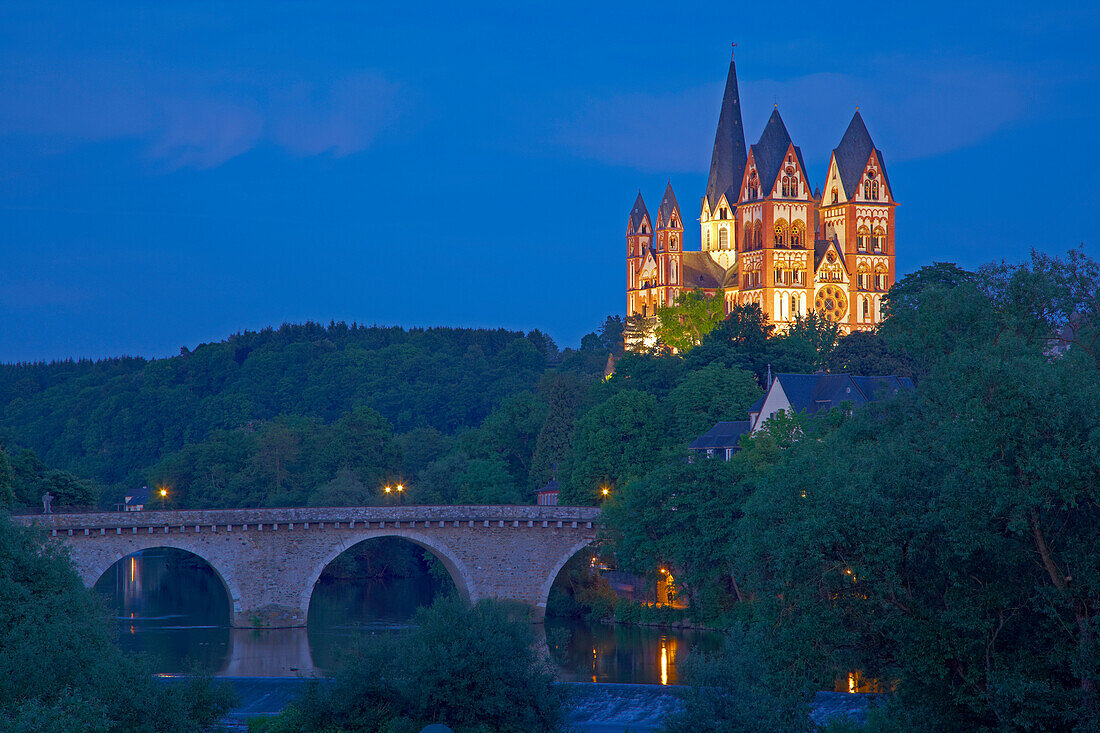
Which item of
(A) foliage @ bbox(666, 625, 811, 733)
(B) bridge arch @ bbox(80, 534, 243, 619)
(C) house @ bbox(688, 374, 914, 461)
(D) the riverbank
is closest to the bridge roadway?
(B) bridge arch @ bbox(80, 534, 243, 619)

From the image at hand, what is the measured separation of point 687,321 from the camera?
98.6 metres

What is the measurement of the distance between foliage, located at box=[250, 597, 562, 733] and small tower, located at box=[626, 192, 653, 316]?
81533 mm

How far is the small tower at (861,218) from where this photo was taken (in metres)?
106

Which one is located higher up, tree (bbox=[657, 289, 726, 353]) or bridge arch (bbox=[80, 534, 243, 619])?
tree (bbox=[657, 289, 726, 353])

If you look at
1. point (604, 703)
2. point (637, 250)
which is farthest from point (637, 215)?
point (604, 703)

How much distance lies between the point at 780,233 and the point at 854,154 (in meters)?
8.55

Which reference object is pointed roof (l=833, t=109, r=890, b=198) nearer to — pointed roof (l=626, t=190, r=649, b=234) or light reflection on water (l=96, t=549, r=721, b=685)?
pointed roof (l=626, t=190, r=649, b=234)

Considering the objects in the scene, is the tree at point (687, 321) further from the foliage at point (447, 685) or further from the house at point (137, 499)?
the foliage at point (447, 685)

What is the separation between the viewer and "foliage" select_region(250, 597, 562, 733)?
2938 cm

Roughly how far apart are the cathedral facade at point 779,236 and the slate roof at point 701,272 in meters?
0.08

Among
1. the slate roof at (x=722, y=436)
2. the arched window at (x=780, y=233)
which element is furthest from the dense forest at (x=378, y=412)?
the arched window at (x=780, y=233)

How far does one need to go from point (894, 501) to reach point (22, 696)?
48.6ft

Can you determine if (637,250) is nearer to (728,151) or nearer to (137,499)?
(728,151)

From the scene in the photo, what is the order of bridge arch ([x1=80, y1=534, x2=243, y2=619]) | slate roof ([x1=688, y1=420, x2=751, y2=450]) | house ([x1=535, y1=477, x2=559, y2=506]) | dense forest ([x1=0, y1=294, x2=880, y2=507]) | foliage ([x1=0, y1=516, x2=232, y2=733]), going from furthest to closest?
house ([x1=535, y1=477, x2=559, y2=506]) → dense forest ([x1=0, y1=294, x2=880, y2=507]) → slate roof ([x1=688, y1=420, x2=751, y2=450]) → bridge arch ([x1=80, y1=534, x2=243, y2=619]) → foliage ([x1=0, y1=516, x2=232, y2=733])
